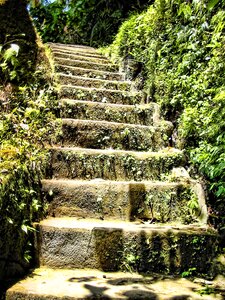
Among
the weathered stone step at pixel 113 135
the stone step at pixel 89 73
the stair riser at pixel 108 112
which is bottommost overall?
the weathered stone step at pixel 113 135

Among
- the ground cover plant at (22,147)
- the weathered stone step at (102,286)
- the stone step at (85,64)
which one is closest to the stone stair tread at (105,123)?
the ground cover plant at (22,147)

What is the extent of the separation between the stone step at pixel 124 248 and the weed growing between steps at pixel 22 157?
0.19 metres

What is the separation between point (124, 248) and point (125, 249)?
0.01 metres

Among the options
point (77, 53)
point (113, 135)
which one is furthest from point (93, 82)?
point (77, 53)

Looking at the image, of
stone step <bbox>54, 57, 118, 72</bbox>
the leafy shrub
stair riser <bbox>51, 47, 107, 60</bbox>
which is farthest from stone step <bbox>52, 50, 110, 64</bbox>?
the leafy shrub

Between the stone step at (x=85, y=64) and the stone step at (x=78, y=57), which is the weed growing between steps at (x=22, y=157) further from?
the stone step at (x=78, y=57)

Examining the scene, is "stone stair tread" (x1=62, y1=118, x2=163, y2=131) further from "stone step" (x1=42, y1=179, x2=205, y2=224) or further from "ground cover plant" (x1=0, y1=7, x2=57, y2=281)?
"stone step" (x1=42, y1=179, x2=205, y2=224)

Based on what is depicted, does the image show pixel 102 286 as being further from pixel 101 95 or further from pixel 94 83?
pixel 94 83

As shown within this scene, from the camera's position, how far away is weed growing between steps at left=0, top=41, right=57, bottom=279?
200 cm

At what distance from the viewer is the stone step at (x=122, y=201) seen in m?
2.82

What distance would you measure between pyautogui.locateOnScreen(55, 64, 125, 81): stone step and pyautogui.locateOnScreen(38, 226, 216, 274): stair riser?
126 inches

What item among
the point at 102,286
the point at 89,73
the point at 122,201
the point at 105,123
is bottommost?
the point at 102,286

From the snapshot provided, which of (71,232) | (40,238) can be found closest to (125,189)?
(71,232)

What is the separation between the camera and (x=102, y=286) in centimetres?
199
